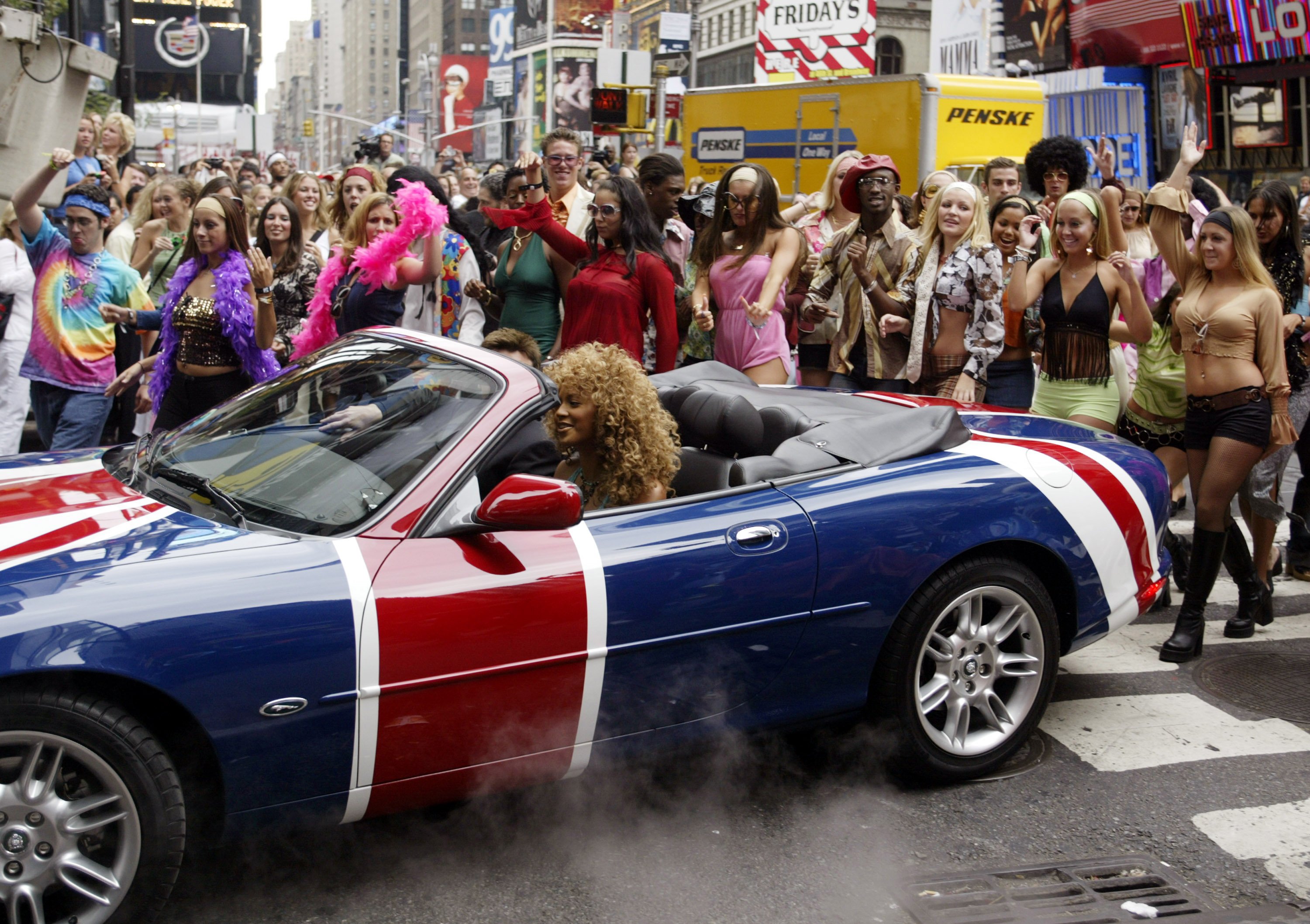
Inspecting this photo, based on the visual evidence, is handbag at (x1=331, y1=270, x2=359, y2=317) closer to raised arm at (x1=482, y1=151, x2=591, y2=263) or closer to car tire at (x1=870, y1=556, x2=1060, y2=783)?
raised arm at (x1=482, y1=151, x2=591, y2=263)

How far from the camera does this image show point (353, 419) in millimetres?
3658

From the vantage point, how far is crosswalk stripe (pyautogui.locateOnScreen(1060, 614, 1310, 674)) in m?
5.35

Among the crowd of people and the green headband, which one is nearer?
the crowd of people

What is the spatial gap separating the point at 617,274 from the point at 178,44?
338ft

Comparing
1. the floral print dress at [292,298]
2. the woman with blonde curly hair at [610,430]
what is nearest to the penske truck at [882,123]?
the floral print dress at [292,298]

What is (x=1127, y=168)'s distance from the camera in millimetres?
24656

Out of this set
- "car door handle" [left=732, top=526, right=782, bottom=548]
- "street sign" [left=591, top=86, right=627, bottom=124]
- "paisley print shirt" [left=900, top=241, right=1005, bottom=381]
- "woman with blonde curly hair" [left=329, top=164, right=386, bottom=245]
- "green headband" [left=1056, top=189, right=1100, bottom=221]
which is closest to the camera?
"car door handle" [left=732, top=526, right=782, bottom=548]

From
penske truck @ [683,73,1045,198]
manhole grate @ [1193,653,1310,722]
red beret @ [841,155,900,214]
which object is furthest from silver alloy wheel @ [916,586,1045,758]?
penske truck @ [683,73,1045,198]

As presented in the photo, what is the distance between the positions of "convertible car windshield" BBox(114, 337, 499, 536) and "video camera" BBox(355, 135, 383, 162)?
9282mm

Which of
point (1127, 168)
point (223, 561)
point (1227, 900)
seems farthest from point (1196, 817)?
point (1127, 168)

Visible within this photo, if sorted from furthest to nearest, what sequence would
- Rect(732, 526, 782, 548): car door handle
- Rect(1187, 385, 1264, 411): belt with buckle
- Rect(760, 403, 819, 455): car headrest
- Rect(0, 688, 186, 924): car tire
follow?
1. Rect(1187, 385, 1264, 411): belt with buckle
2. Rect(760, 403, 819, 455): car headrest
3. Rect(732, 526, 782, 548): car door handle
4. Rect(0, 688, 186, 924): car tire

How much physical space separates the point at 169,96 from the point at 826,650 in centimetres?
10615

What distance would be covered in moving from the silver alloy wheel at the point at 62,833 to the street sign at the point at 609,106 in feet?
77.7

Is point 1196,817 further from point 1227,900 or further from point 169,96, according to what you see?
point 169,96
